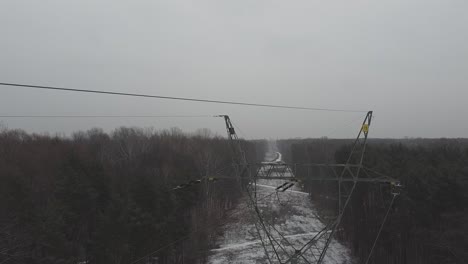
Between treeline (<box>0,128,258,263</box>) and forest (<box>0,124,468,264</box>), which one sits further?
forest (<box>0,124,468,264</box>)

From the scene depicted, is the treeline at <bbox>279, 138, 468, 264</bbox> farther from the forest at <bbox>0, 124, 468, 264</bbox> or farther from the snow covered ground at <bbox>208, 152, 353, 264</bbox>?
the snow covered ground at <bbox>208, 152, 353, 264</bbox>

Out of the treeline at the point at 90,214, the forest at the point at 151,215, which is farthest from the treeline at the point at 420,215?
the treeline at the point at 90,214

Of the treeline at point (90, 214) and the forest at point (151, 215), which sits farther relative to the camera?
the forest at point (151, 215)

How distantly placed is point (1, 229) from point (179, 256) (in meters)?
13.2

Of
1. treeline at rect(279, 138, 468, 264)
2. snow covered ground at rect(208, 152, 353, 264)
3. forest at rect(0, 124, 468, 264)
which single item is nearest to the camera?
forest at rect(0, 124, 468, 264)

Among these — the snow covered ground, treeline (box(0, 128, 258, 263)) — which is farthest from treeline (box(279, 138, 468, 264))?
treeline (box(0, 128, 258, 263))

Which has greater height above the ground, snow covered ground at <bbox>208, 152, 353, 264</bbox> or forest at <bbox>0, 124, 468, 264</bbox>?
forest at <bbox>0, 124, 468, 264</bbox>

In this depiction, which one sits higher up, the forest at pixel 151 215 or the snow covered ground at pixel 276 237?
the forest at pixel 151 215

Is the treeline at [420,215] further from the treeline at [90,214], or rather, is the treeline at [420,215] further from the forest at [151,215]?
the treeline at [90,214]

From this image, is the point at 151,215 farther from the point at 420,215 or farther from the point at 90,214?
the point at 420,215

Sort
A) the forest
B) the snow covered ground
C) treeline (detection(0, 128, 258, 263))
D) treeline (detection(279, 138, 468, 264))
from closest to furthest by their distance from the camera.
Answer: treeline (detection(0, 128, 258, 263))
the forest
treeline (detection(279, 138, 468, 264))
the snow covered ground

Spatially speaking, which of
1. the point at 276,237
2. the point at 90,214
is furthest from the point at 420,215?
the point at 90,214

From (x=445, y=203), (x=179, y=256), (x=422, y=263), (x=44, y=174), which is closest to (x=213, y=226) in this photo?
(x=179, y=256)

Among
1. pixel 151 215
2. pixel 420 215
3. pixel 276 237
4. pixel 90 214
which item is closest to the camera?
pixel 420 215
